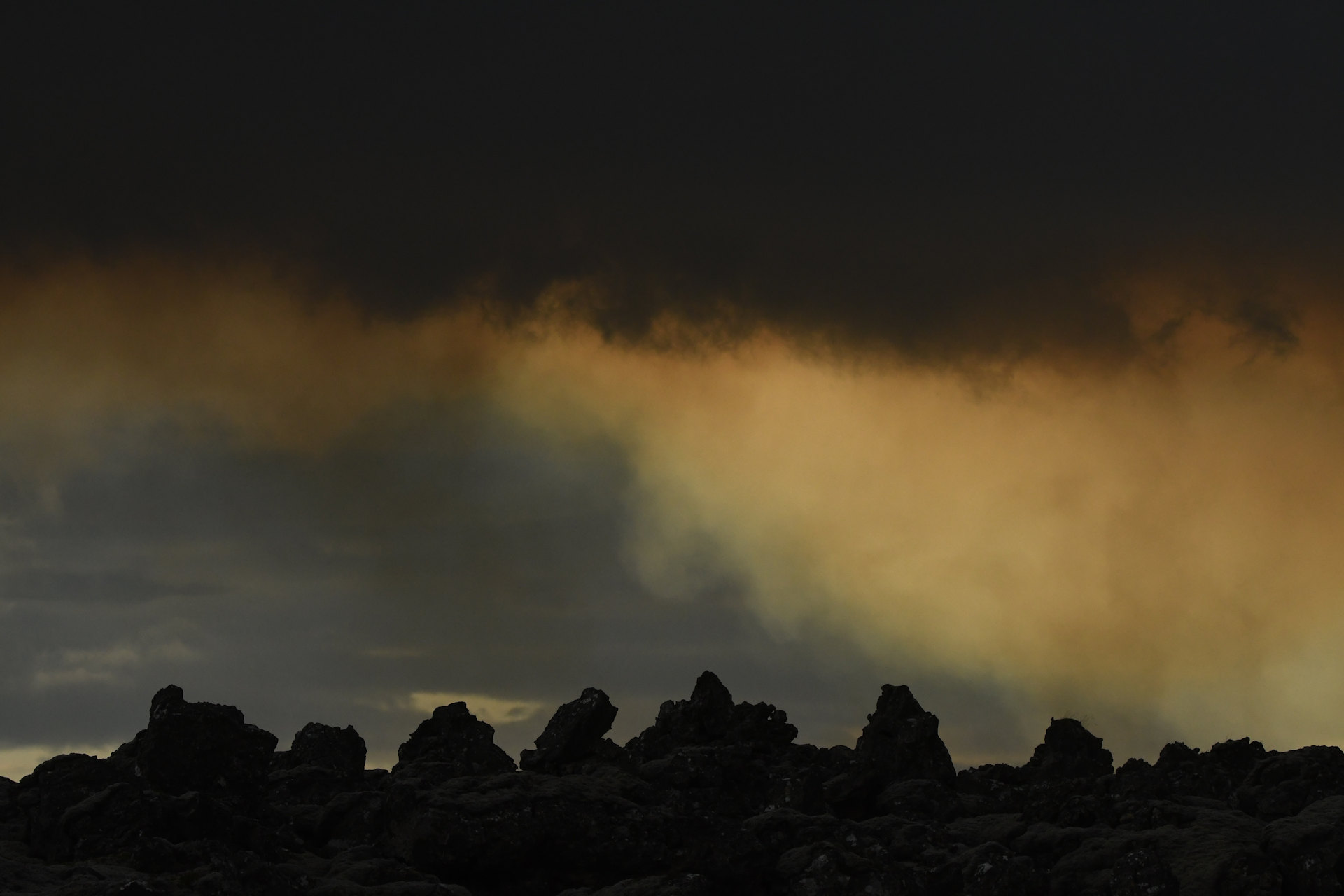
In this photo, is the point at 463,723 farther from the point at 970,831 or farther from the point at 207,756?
the point at 970,831

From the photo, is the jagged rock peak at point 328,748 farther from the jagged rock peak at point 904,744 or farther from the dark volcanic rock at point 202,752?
the jagged rock peak at point 904,744

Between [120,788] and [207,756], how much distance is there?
7.53 meters

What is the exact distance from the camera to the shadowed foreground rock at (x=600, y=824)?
70.0 meters

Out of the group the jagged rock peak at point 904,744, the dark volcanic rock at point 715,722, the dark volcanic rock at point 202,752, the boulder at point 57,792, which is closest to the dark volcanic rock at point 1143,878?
the jagged rock peak at point 904,744

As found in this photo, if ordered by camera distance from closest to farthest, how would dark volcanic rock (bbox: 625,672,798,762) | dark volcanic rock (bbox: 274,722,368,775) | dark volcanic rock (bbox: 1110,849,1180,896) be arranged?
1. dark volcanic rock (bbox: 1110,849,1180,896)
2. dark volcanic rock (bbox: 274,722,368,775)
3. dark volcanic rock (bbox: 625,672,798,762)

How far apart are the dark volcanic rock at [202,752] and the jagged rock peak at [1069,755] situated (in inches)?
2499

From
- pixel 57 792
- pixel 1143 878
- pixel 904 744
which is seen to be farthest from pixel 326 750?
pixel 1143 878

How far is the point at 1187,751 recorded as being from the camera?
117 meters

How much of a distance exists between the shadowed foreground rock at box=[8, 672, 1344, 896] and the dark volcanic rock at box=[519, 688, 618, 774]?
0.53ft

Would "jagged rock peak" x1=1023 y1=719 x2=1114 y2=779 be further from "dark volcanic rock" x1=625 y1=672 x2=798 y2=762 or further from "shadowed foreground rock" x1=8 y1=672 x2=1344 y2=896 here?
"dark volcanic rock" x1=625 y1=672 x2=798 y2=762

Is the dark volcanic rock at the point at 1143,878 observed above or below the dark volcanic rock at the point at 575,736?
below

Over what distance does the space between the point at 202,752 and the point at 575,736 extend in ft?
87.5

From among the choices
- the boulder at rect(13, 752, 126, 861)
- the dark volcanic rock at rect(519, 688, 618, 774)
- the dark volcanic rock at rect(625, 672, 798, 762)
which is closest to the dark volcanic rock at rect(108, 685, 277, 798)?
the boulder at rect(13, 752, 126, 861)

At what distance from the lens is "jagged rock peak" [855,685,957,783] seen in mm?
106188
